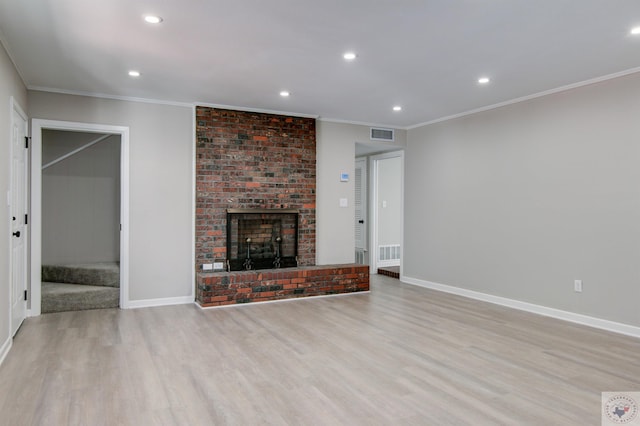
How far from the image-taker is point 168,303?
5.26m

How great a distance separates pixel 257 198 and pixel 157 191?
1254mm

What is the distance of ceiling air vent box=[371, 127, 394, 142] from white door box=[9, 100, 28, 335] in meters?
4.47

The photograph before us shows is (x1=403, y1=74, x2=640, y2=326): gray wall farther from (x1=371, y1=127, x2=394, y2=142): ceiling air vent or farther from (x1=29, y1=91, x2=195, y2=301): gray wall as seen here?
(x1=29, y1=91, x2=195, y2=301): gray wall

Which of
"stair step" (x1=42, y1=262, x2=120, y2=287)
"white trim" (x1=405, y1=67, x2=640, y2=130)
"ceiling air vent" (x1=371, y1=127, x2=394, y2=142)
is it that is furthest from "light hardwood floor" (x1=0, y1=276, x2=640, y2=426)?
"ceiling air vent" (x1=371, y1=127, x2=394, y2=142)

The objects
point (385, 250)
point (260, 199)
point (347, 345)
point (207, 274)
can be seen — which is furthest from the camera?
point (385, 250)

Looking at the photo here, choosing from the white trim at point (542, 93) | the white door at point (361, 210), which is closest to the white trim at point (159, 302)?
the white door at point (361, 210)

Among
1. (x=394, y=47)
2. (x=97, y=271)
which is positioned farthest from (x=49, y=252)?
(x=394, y=47)

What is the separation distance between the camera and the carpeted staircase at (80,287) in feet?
16.0

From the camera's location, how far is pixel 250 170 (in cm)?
570

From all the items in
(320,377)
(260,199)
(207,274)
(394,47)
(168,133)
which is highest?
(394,47)

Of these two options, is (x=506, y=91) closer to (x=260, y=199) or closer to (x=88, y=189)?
(x=260, y=199)

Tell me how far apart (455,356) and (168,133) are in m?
4.09

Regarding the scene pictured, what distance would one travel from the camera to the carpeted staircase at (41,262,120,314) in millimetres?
4871

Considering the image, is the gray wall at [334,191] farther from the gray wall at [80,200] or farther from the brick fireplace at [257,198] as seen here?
the gray wall at [80,200]
